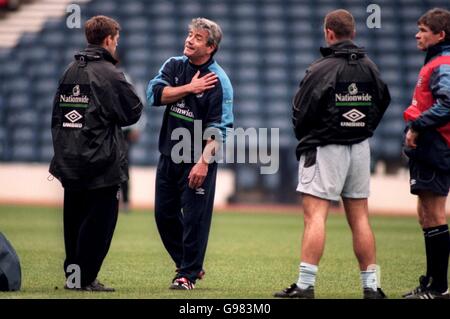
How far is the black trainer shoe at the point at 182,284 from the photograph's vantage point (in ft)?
23.7

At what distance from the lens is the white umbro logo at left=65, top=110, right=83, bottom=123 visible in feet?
22.8

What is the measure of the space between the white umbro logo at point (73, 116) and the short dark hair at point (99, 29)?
53 centimetres

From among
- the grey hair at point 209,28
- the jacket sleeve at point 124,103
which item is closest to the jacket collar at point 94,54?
the jacket sleeve at point 124,103

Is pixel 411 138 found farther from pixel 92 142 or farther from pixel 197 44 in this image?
pixel 92 142

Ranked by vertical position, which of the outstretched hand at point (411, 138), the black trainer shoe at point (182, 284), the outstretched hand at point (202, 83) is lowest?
the black trainer shoe at point (182, 284)

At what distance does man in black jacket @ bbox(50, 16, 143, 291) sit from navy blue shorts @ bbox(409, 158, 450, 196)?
198cm

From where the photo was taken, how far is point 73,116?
6.97 m

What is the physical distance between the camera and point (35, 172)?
1878 centimetres

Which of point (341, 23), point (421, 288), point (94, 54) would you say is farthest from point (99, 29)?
point (421, 288)

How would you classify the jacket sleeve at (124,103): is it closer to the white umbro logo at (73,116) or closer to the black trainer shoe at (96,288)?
the white umbro logo at (73,116)

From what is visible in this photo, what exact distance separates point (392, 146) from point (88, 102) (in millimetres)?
13659

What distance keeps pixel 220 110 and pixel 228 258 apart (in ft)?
9.24

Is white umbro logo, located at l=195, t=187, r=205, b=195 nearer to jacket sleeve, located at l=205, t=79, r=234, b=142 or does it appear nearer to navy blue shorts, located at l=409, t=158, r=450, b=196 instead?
jacket sleeve, located at l=205, t=79, r=234, b=142
